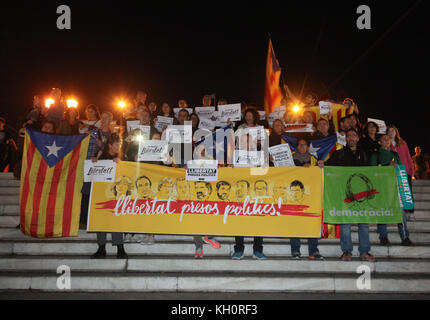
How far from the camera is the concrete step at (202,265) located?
5.30 m

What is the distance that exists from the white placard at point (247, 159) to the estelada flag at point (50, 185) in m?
3.06

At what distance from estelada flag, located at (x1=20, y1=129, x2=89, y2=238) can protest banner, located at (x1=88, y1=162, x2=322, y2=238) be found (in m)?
0.51

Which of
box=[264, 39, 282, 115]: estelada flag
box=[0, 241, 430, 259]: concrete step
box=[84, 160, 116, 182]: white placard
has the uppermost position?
box=[264, 39, 282, 115]: estelada flag

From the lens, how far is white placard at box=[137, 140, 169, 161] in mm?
6059

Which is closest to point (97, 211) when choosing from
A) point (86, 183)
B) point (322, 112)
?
point (86, 183)

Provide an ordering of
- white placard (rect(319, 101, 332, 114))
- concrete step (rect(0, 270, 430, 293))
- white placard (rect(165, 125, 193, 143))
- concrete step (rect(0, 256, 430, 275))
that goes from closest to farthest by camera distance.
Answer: concrete step (rect(0, 270, 430, 293))
concrete step (rect(0, 256, 430, 275))
white placard (rect(165, 125, 193, 143))
white placard (rect(319, 101, 332, 114))

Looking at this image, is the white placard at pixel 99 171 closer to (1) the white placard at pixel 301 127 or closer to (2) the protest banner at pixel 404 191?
(1) the white placard at pixel 301 127

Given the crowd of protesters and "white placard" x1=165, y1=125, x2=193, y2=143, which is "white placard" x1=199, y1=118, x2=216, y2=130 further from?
"white placard" x1=165, y1=125, x2=193, y2=143

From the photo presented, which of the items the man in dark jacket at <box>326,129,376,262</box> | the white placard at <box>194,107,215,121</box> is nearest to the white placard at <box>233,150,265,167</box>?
the man in dark jacket at <box>326,129,376,262</box>

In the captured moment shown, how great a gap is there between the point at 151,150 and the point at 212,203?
1.67m

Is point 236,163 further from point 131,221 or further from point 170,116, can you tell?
point 170,116

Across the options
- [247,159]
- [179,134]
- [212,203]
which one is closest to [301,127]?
[247,159]

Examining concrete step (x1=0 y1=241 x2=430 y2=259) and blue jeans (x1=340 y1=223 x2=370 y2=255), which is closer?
blue jeans (x1=340 y1=223 x2=370 y2=255)

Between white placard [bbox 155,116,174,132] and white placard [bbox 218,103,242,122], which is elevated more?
white placard [bbox 218,103,242,122]
